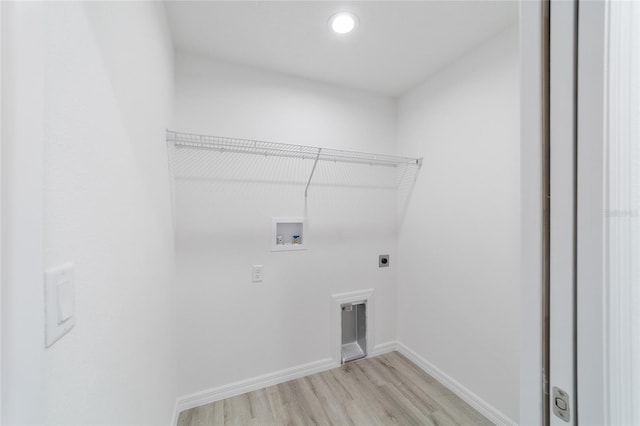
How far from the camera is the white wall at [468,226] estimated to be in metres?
1.54

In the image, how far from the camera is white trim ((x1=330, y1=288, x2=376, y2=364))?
84.2 inches

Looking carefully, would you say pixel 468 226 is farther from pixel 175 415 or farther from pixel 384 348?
pixel 175 415

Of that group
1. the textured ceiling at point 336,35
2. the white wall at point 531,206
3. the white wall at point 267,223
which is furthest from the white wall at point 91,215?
the white wall at point 531,206

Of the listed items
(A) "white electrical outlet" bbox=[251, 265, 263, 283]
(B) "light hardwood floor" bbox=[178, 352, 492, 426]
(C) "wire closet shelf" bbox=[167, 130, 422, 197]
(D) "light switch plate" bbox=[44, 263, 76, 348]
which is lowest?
(B) "light hardwood floor" bbox=[178, 352, 492, 426]

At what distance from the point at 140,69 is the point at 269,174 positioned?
1.05m

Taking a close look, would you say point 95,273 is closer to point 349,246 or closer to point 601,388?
point 601,388

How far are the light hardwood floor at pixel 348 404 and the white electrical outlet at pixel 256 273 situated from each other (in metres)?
0.83

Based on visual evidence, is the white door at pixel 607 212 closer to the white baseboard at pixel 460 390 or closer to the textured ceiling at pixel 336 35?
the textured ceiling at pixel 336 35

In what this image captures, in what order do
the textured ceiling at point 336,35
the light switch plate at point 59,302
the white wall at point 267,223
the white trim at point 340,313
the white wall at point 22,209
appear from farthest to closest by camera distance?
the white trim at point 340,313 → the white wall at point 267,223 → the textured ceiling at point 336,35 → the light switch plate at point 59,302 → the white wall at point 22,209

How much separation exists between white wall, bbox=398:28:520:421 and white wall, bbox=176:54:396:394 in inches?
12.1

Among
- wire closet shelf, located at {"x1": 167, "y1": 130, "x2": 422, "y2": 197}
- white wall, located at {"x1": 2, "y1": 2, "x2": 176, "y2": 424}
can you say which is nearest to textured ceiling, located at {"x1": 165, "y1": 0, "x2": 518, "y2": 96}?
white wall, located at {"x1": 2, "y1": 2, "x2": 176, "y2": 424}

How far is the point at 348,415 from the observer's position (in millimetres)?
1634

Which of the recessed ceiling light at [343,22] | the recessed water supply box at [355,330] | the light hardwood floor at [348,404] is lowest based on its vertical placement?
the light hardwood floor at [348,404]

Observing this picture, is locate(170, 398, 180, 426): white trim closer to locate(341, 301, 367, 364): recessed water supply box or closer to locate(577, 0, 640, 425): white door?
locate(341, 301, 367, 364): recessed water supply box
